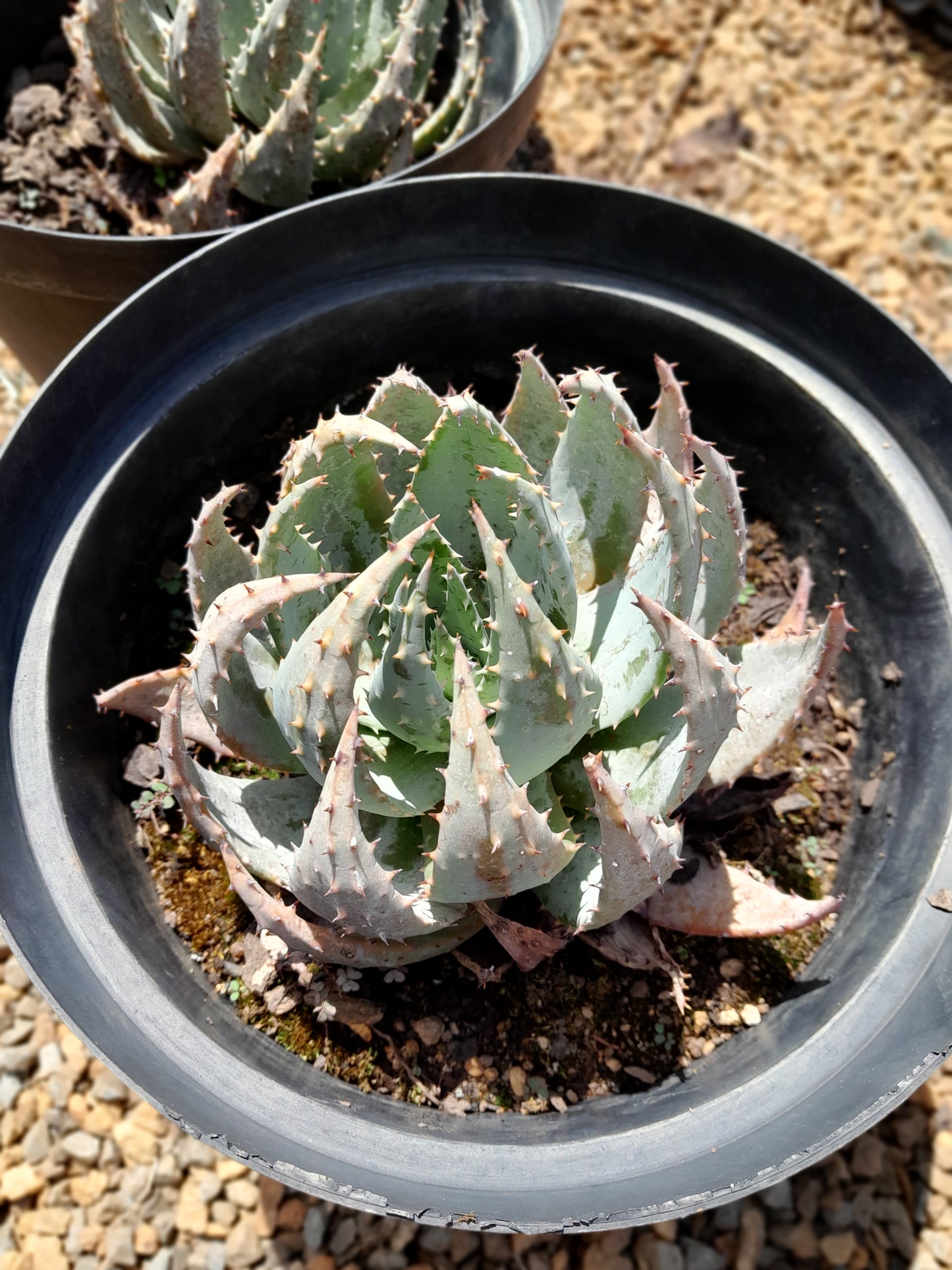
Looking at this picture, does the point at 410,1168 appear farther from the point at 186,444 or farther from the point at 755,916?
the point at 186,444

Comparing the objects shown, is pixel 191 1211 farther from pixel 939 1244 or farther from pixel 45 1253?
pixel 939 1244

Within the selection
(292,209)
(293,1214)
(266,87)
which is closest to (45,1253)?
(293,1214)

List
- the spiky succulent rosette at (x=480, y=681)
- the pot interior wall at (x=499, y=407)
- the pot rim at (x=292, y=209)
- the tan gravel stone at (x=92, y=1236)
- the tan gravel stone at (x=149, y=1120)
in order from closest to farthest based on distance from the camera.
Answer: the spiky succulent rosette at (x=480, y=681) → the pot interior wall at (x=499, y=407) → the pot rim at (x=292, y=209) → the tan gravel stone at (x=92, y=1236) → the tan gravel stone at (x=149, y=1120)

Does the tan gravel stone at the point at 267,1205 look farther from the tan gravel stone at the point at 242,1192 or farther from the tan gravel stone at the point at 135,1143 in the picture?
the tan gravel stone at the point at 135,1143

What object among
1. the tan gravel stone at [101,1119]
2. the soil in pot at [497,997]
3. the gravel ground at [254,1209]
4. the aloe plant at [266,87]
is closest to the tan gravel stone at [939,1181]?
the gravel ground at [254,1209]

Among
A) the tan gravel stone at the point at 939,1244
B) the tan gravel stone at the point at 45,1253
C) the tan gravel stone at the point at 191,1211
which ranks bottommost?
the tan gravel stone at the point at 45,1253

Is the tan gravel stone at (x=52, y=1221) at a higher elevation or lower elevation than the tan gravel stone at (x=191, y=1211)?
lower

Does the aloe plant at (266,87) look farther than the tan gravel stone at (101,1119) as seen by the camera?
No

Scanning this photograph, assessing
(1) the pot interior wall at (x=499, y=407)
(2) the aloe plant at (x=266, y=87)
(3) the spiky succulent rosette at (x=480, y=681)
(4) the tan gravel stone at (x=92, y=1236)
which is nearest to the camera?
(3) the spiky succulent rosette at (x=480, y=681)
